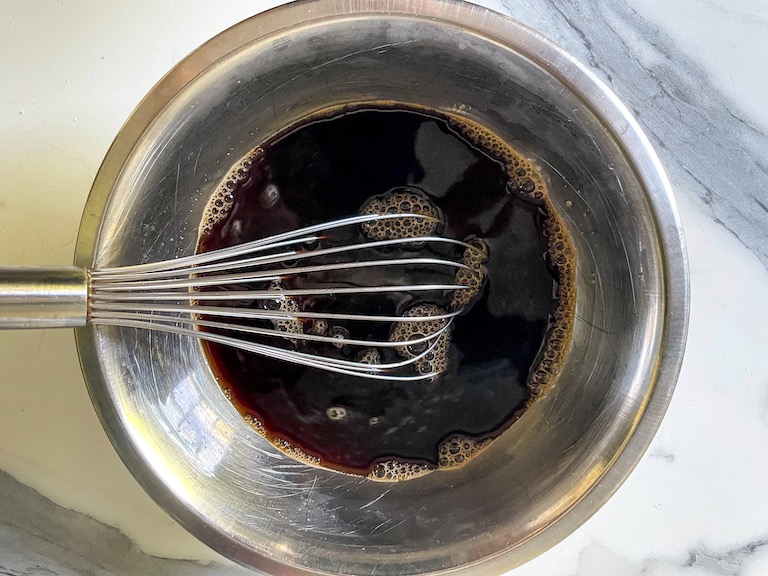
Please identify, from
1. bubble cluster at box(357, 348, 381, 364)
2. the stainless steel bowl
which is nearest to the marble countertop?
the stainless steel bowl

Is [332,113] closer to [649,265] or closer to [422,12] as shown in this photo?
[422,12]

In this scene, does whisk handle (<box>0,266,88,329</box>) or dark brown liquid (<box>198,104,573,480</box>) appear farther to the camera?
dark brown liquid (<box>198,104,573,480</box>)

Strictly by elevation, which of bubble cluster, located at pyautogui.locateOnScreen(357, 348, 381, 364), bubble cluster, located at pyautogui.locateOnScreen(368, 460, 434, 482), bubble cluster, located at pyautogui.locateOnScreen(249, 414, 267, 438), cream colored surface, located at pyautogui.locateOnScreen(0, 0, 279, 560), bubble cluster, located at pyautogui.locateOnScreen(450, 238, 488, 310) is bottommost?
bubble cluster, located at pyautogui.locateOnScreen(368, 460, 434, 482)

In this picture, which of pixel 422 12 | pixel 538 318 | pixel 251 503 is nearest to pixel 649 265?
pixel 538 318

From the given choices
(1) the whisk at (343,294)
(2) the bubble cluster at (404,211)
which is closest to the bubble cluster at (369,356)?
(1) the whisk at (343,294)

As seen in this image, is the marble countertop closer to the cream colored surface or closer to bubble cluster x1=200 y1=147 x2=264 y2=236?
the cream colored surface

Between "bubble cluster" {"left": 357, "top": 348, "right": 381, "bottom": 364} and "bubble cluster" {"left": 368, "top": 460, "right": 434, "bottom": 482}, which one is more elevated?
"bubble cluster" {"left": 357, "top": 348, "right": 381, "bottom": 364}
